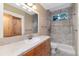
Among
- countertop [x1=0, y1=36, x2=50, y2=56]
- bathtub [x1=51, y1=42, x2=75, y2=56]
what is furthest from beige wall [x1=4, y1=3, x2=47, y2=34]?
bathtub [x1=51, y1=42, x2=75, y2=56]

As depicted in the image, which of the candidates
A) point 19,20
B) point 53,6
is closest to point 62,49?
point 53,6

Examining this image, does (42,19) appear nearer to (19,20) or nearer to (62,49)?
(19,20)

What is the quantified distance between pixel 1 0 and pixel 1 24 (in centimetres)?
35

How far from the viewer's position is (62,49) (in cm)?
178

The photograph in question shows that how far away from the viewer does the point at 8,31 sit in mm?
1442

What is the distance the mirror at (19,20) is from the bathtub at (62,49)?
478mm

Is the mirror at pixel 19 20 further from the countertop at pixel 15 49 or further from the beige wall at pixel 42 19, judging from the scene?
the countertop at pixel 15 49

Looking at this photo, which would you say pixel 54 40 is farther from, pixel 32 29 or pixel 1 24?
pixel 1 24

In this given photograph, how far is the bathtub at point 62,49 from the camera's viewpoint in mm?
1667

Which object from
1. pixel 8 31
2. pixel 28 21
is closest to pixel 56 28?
pixel 28 21

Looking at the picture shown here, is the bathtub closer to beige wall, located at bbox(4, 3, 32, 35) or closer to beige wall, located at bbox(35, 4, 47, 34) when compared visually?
beige wall, located at bbox(35, 4, 47, 34)

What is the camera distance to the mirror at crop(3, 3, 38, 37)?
4.72ft

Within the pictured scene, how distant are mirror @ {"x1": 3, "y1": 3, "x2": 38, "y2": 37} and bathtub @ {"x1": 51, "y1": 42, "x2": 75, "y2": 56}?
Answer: 48 centimetres

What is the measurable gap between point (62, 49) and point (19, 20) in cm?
93
